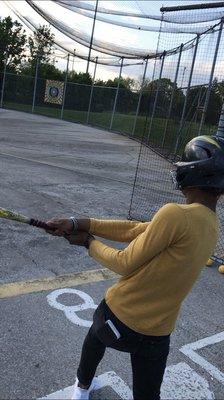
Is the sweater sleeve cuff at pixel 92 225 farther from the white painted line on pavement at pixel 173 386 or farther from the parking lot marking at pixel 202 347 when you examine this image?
the parking lot marking at pixel 202 347

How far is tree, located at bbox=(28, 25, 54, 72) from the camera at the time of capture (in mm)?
33625

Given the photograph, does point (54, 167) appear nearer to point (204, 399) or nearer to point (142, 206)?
point (142, 206)

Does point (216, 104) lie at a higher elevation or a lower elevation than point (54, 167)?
higher

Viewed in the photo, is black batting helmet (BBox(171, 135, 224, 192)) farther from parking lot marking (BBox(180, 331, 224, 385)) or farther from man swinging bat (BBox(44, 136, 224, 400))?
parking lot marking (BBox(180, 331, 224, 385))

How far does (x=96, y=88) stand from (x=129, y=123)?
3.70m

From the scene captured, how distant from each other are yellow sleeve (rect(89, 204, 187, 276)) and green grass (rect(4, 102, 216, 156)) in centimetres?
828

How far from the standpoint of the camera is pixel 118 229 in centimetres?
250

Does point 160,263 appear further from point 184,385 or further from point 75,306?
point 75,306

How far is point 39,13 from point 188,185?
2310cm

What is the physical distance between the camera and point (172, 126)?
15.7m

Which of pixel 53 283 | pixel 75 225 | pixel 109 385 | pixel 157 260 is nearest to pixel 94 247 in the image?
pixel 75 225

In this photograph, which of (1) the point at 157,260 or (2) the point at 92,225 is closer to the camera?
(1) the point at 157,260

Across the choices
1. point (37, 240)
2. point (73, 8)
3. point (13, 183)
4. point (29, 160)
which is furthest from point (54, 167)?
point (73, 8)

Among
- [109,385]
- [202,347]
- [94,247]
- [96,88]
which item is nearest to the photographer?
[94,247]
